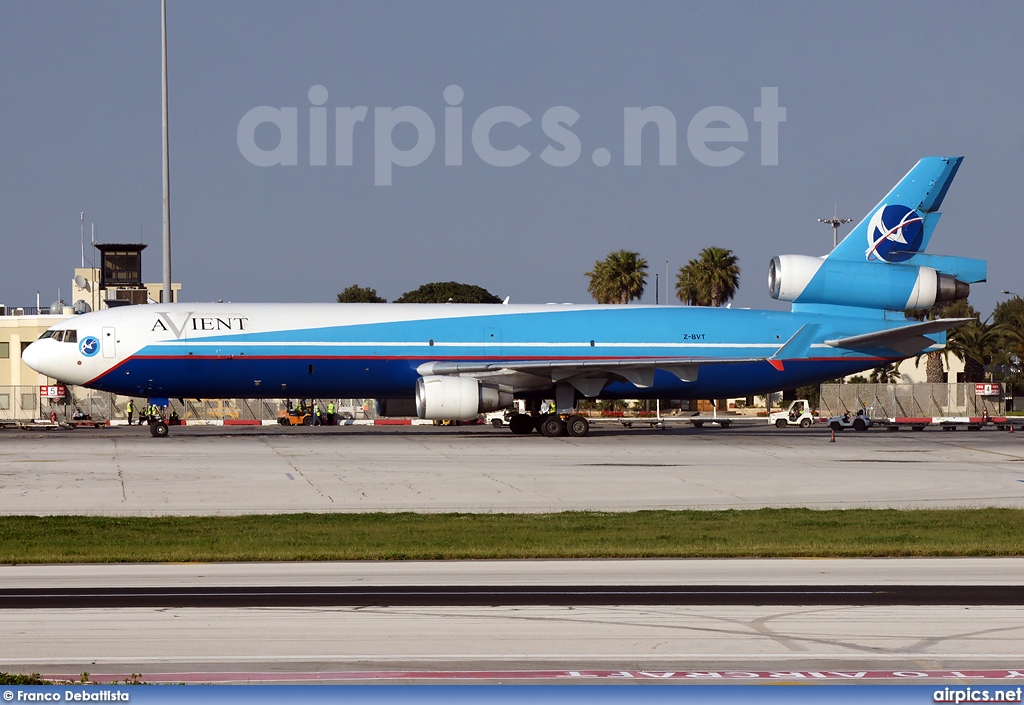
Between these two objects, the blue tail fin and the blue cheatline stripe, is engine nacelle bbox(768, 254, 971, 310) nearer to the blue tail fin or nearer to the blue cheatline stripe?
the blue tail fin

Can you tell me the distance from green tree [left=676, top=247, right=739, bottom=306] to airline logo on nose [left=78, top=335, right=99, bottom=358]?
2782 inches

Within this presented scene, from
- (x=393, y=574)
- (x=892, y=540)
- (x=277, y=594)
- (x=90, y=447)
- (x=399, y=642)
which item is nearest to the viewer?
(x=399, y=642)

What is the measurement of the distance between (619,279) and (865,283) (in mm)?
57455

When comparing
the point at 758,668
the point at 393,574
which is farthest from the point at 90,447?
the point at 758,668

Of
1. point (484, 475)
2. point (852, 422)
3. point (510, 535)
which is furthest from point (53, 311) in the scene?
point (510, 535)

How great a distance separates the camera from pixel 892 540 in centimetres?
1902

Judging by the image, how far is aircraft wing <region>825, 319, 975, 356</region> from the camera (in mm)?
45844

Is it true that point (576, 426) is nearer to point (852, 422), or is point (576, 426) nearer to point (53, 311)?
point (852, 422)

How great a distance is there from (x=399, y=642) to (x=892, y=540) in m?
10.6

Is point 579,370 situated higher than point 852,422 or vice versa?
point 579,370

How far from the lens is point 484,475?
96.2 ft

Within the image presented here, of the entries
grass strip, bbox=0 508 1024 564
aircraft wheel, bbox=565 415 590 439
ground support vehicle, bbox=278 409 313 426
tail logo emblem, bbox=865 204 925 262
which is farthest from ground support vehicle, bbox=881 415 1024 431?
grass strip, bbox=0 508 1024 564

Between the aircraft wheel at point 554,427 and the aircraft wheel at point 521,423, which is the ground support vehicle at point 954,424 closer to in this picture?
the aircraft wheel at point 554,427

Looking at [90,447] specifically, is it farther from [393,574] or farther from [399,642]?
[399,642]
